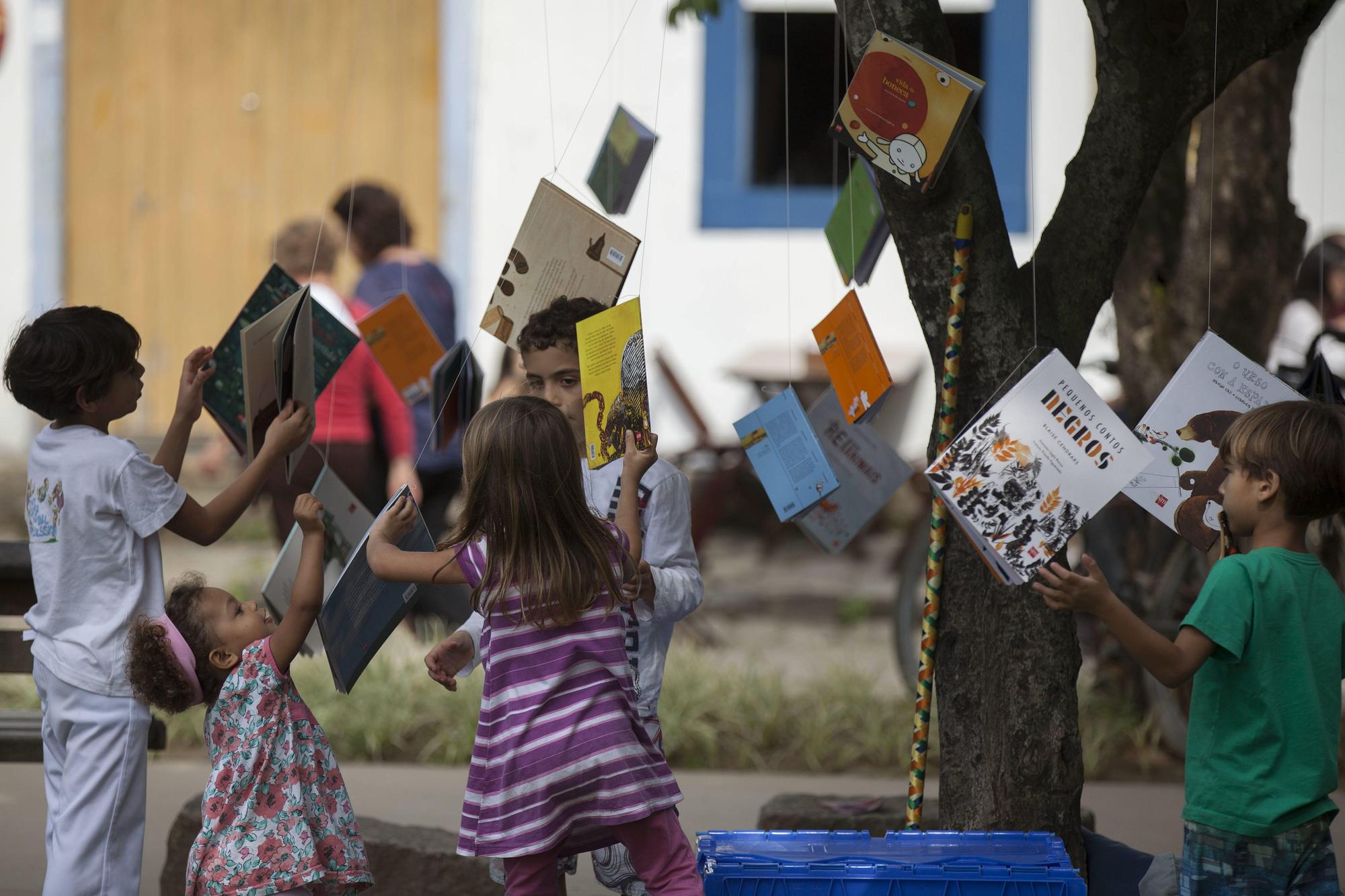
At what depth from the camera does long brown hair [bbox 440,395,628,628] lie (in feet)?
8.56

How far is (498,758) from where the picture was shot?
261 cm

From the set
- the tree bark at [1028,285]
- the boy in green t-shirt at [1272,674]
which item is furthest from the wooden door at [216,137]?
the boy in green t-shirt at [1272,674]

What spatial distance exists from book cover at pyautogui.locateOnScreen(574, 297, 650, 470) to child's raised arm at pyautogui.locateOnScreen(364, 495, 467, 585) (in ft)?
1.11

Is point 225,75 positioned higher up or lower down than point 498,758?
higher up

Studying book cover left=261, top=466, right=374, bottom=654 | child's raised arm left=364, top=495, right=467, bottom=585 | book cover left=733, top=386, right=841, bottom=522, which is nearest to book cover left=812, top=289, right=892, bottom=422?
book cover left=733, top=386, right=841, bottom=522

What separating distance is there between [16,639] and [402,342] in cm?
117

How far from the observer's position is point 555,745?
2592 millimetres

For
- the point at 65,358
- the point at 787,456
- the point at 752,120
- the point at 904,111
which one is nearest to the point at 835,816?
the point at 787,456

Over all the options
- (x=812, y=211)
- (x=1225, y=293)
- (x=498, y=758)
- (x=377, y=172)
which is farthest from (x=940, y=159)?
(x=377, y=172)

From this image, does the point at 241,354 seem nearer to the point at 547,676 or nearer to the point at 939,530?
the point at 547,676

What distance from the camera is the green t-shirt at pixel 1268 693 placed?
254cm

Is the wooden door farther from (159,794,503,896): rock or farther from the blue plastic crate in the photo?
the blue plastic crate

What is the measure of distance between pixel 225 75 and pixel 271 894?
24.3 feet

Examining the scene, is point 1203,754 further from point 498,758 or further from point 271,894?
point 271,894
